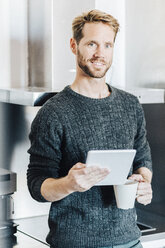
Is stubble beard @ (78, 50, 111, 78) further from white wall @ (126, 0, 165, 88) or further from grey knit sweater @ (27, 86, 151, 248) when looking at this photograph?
white wall @ (126, 0, 165, 88)

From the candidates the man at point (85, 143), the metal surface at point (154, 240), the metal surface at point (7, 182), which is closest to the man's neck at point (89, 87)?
the man at point (85, 143)

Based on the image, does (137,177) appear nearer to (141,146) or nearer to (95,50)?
(141,146)

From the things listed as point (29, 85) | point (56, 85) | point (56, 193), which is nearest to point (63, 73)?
point (56, 85)

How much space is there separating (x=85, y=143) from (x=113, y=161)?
176 mm

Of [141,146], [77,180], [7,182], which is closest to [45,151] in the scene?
[77,180]

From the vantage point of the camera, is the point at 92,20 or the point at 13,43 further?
the point at 13,43

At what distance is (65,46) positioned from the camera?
177 centimetres

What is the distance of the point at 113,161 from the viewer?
1088 millimetres

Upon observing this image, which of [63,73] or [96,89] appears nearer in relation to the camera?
[96,89]

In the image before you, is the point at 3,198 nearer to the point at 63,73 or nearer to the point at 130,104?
the point at 63,73

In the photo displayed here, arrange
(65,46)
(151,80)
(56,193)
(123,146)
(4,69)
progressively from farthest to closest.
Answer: (151,80) → (4,69) → (65,46) → (123,146) → (56,193)

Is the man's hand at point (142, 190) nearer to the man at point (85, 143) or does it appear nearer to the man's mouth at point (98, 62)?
the man at point (85, 143)

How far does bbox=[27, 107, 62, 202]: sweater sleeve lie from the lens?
1.24 m

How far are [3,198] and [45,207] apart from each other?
331 millimetres
